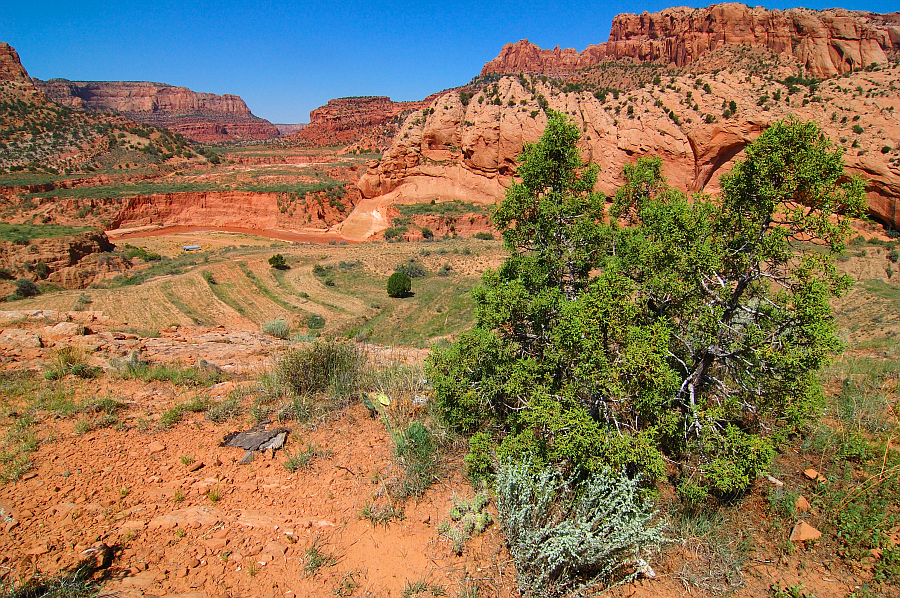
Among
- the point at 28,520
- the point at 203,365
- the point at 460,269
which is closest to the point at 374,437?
the point at 28,520

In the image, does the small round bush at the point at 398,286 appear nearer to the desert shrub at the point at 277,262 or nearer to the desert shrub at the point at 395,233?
the desert shrub at the point at 277,262

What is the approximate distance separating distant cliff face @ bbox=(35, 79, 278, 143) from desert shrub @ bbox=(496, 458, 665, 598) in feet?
464

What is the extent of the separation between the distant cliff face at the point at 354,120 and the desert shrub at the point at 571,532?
8350cm

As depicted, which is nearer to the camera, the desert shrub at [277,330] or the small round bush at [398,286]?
the desert shrub at [277,330]

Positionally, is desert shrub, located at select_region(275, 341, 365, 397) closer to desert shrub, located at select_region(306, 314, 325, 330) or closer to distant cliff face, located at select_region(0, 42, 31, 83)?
desert shrub, located at select_region(306, 314, 325, 330)

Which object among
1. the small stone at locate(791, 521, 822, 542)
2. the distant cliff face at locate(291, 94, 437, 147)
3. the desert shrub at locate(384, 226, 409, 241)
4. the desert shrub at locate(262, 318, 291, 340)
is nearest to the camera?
the small stone at locate(791, 521, 822, 542)

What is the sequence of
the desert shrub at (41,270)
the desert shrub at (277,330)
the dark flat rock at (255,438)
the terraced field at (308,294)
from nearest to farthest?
the dark flat rock at (255,438)
the desert shrub at (277,330)
the terraced field at (308,294)
the desert shrub at (41,270)

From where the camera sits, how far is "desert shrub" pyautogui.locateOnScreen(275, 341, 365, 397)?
232 inches

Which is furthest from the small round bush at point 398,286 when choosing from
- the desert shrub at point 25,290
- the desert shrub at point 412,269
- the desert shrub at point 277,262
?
the desert shrub at point 25,290

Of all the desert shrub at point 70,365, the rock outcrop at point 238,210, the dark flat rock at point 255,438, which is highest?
the rock outcrop at point 238,210

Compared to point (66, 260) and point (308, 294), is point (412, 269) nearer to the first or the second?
point (308, 294)

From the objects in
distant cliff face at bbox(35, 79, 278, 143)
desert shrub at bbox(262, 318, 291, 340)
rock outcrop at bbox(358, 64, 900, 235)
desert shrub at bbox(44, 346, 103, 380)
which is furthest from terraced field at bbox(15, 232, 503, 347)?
distant cliff face at bbox(35, 79, 278, 143)

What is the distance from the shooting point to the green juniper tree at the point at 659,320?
3297mm

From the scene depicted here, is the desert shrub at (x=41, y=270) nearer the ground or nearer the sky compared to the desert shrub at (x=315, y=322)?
nearer the sky
